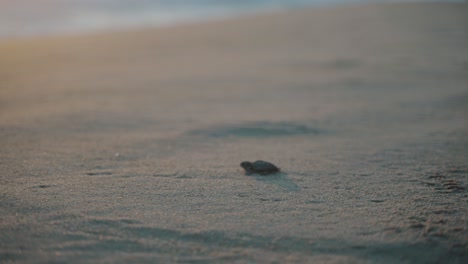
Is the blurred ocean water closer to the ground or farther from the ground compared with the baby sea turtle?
farther from the ground

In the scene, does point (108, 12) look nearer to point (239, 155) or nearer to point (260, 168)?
point (239, 155)

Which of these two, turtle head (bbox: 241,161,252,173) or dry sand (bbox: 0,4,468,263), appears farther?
turtle head (bbox: 241,161,252,173)

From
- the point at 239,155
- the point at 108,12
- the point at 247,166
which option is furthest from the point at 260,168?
the point at 108,12

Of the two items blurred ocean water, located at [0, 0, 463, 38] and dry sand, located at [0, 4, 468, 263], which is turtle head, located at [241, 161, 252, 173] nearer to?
dry sand, located at [0, 4, 468, 263]

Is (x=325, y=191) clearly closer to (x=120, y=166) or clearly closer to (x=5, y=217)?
(x=120, y=166)

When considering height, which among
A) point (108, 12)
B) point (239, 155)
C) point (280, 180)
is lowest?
point (280, 180)

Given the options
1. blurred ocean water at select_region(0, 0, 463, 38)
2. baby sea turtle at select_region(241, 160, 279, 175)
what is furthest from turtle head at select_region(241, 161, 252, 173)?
blurred ocean water at select_region(0, 0, 463, 38)

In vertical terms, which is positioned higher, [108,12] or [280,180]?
[108,12]
